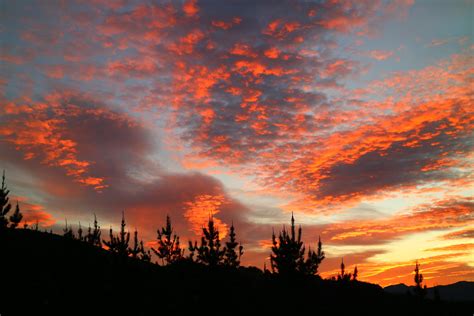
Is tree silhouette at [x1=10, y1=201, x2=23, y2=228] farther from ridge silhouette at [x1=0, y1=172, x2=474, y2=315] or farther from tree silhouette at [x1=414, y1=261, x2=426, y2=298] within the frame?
tree silhouette at [x1=414, y1=261, x2=426, y2=298]

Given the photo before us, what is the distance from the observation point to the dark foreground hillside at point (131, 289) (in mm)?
33719

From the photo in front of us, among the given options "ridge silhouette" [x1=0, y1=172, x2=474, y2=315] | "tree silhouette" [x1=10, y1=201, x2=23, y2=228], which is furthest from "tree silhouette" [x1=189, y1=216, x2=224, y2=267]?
"tree silhouette" [x1=10, y1=201, x2=23, y2=228]

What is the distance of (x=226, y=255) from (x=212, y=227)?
1262 cm

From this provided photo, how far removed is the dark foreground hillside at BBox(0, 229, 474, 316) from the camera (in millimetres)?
33719

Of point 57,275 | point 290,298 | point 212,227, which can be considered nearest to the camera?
point 57,275

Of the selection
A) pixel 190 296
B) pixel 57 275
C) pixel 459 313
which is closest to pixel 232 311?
pixel 190 296

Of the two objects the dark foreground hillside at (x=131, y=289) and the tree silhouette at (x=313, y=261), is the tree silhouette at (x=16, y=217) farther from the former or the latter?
the tree silhouette at (x=313, y=261)

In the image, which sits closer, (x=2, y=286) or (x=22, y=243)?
(x=2, y=286)

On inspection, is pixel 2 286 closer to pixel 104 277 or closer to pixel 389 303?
pixel 104 277

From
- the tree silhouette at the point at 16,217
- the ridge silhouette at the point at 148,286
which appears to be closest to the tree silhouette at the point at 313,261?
the ridge silhouette at the point at 148,286

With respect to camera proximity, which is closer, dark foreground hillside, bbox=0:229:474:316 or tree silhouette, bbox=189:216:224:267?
dark foreground hillside, bbox=0:229:474:316

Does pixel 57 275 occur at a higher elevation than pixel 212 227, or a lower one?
lower

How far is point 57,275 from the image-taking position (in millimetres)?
39094

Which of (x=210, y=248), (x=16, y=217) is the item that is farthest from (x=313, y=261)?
(x=16, y=217)
